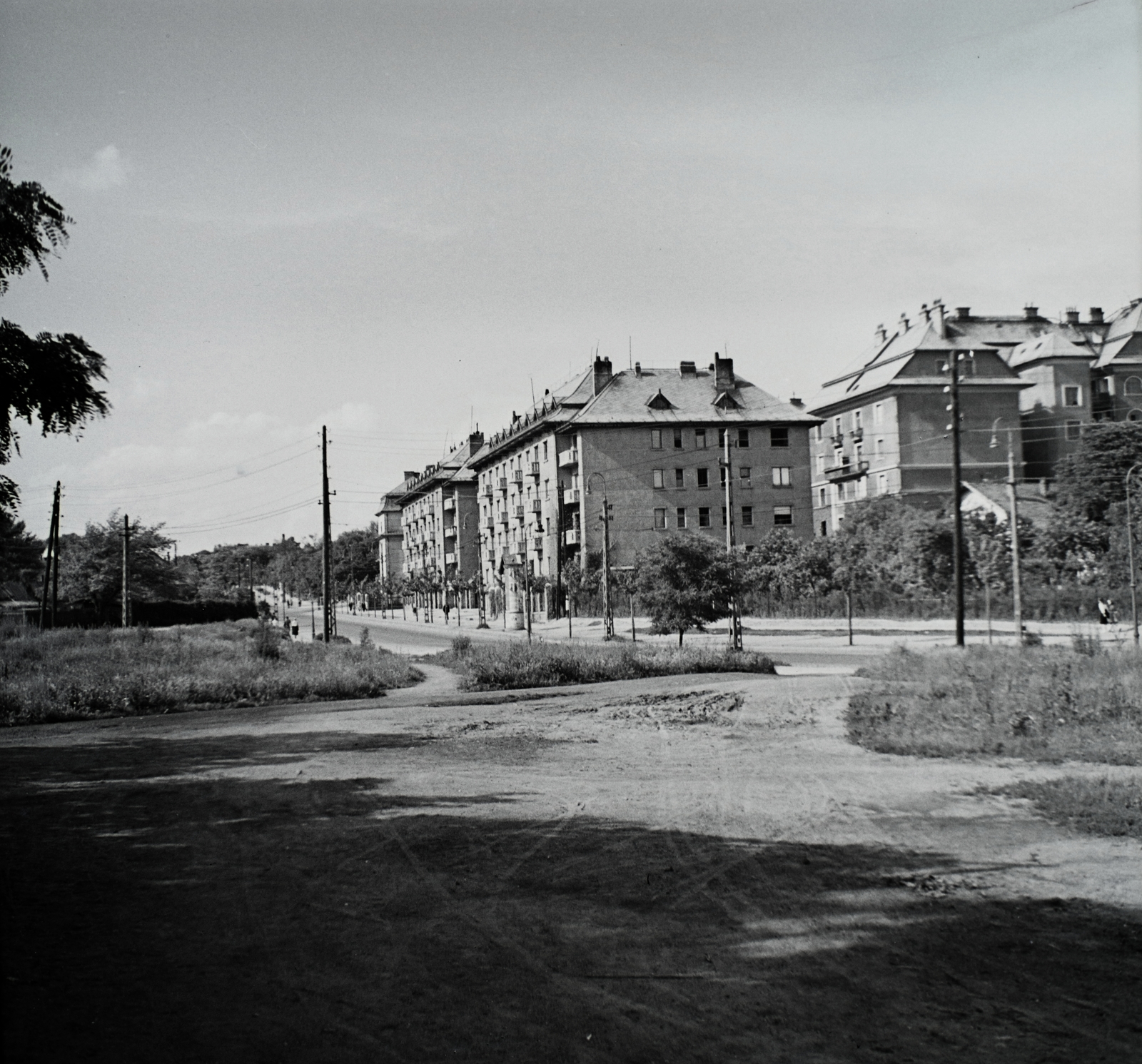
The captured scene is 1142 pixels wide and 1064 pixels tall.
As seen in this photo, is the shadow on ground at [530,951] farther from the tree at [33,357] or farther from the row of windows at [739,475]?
the row of windows at [739,475]

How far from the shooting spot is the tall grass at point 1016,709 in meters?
12.7

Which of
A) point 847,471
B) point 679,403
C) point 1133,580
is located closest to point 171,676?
point 1133,580

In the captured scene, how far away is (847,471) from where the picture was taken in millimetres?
72750

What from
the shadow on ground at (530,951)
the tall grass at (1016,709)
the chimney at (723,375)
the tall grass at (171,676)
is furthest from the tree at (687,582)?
the chimney at (723,375)

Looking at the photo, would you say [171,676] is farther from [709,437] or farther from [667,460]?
[709,437]

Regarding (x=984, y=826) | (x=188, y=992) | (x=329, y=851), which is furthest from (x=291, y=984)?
(x=984, y=826)

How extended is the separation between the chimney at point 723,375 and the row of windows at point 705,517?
29.6ft

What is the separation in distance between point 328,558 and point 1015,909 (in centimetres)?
4059

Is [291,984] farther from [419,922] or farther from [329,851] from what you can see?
[329,851]

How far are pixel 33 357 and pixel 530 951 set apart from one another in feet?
14.9

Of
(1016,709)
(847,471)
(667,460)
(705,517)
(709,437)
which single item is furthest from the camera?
(847,471)

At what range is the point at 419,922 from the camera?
6.52 meters

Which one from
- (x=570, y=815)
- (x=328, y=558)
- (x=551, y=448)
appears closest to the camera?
(x=570, y=815)

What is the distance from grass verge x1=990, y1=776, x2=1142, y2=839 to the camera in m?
8.66
